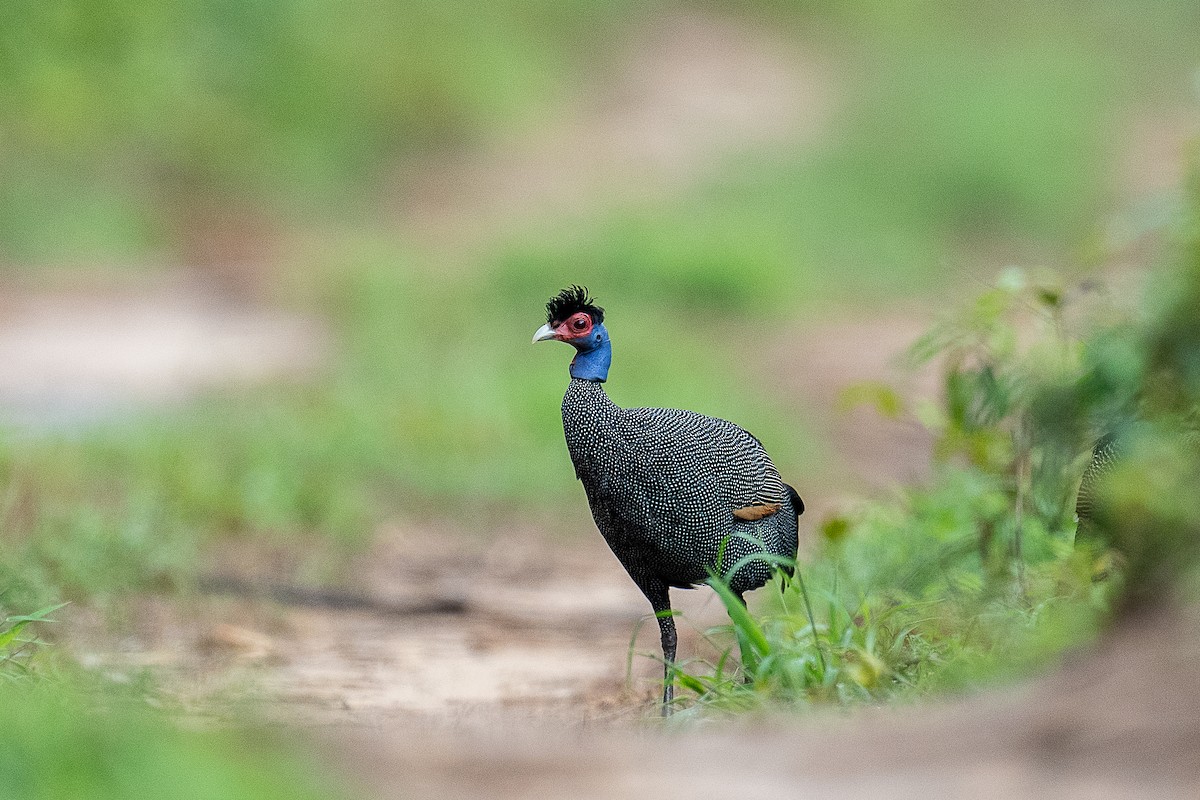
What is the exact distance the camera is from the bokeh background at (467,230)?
6832 millimetres

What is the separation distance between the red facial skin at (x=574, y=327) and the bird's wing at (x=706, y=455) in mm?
239

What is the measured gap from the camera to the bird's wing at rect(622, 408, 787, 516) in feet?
13.6

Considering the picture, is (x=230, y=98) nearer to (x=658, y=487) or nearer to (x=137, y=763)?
(x=658, y=487)

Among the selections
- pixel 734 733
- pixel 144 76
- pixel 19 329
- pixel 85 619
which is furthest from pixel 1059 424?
pixel 144 76

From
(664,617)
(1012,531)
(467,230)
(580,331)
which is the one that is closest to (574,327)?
(580,331)

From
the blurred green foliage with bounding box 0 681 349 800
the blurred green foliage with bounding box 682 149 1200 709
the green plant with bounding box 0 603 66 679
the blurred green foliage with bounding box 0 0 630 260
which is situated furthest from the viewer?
the blurred green foliage with bounding box 0 0 630 260

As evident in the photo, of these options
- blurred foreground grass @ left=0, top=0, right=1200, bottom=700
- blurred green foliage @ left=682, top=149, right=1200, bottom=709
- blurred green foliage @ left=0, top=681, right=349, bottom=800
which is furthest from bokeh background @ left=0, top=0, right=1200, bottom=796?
blurred green foliage @ left=0, top=681, right=349, bottom=800

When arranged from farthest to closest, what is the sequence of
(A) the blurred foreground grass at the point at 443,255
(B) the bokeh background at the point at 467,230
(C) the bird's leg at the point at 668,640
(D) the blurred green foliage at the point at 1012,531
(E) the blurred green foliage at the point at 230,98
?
(E) the blurred green foliage at the point at 230,98 → (B) the bokeh background at the point at 467,230 → (A) the blurred foreground grass at the point at 443,255 → (C) the bird's leg at the point at 668,640 → (D) the blurred green foliage at the point at 1012,531

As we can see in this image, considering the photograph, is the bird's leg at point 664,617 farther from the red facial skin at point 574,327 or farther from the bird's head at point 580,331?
the red facial skin at point 574,327

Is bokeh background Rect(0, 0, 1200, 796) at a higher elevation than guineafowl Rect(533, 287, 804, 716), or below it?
higher

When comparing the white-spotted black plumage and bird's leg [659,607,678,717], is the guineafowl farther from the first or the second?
the white-spotted black plumage

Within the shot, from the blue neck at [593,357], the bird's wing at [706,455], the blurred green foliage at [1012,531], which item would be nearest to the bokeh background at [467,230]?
the blurred green foliage at [1012,531]

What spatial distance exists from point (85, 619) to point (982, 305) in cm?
286

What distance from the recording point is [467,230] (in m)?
13.8
